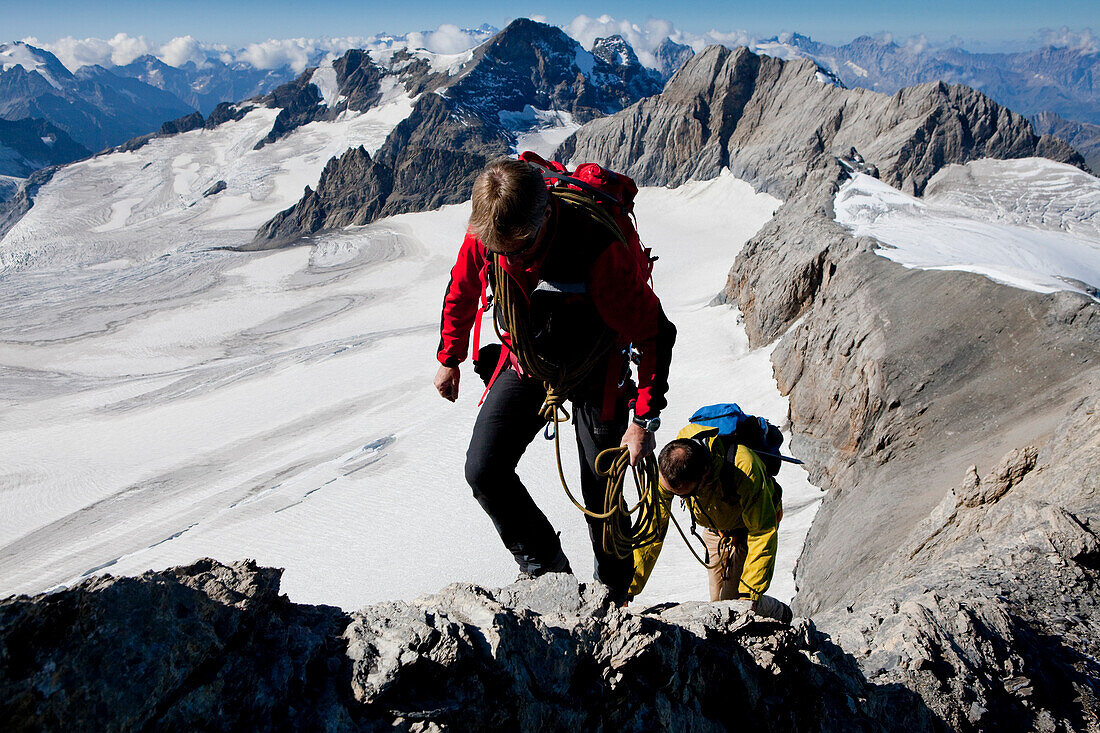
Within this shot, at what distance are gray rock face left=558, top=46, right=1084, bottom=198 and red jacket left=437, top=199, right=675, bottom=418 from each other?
3715 cm

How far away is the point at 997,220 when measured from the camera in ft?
103

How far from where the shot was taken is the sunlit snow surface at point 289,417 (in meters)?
12.8

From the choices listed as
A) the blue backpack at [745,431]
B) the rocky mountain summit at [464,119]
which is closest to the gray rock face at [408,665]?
the blue backpack at [745,431]

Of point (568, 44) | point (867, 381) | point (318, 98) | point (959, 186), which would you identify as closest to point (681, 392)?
point (867, 381)

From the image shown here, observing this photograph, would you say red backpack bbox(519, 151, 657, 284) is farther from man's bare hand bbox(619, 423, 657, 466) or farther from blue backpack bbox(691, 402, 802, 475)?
blue backpack bbox(691, 402, 802, 475)

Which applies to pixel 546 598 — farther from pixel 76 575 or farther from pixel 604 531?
pixel 76 575

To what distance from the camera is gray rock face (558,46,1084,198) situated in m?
39.8

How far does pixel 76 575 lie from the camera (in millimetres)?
14477

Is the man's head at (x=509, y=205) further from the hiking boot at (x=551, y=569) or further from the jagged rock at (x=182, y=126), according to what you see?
the jagged rock at (x=182, y=126)

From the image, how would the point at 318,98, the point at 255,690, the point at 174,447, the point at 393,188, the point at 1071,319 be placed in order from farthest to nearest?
the point at 318,98, the point at 393,188, the point at 174,447, the point at 1071,319, the point at 255,690

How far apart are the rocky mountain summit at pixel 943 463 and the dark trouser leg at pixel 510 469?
1.79 m

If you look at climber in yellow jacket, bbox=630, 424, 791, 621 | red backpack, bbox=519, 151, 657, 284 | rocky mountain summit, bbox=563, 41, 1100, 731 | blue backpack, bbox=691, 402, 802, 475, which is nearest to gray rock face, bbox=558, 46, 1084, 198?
rocky mountain summit, bbox=563, 41, 1100, 731

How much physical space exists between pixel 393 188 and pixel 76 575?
60937mm

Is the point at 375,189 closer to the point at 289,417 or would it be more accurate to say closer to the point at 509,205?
the point at 289,417
